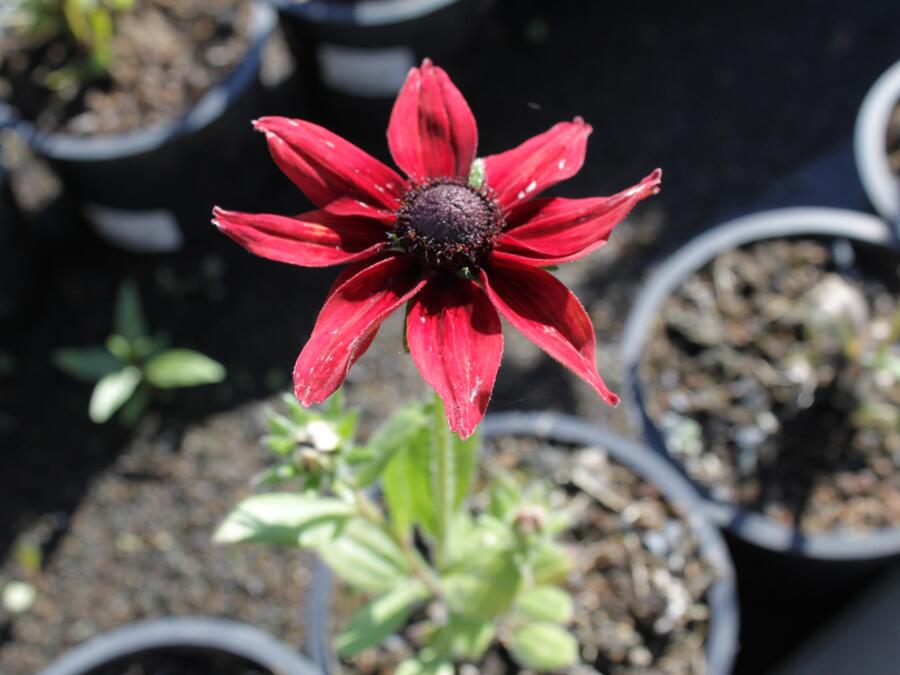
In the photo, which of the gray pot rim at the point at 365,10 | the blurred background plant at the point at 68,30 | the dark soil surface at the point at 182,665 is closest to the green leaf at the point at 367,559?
the dark soil surface at the point at 182,665

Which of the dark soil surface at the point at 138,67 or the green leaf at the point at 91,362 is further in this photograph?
the dark soil surface at the point at 138,67

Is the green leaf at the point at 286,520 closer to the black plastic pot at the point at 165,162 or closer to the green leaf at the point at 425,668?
the green leaf at the point at 425,668

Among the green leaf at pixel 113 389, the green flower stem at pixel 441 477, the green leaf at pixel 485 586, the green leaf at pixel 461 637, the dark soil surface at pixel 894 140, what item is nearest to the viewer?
the green flower stem at pixel 441 477

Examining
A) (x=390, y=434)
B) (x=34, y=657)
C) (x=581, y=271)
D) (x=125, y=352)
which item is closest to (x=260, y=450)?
(x=125, y=352)

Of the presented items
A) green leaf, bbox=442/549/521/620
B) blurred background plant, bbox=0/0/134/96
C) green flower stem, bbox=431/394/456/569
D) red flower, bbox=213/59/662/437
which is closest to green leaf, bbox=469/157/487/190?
red flower, bbox=213/59/662/437

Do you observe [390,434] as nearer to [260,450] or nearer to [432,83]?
[432,83]

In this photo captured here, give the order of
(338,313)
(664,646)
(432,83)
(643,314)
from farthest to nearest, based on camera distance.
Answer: (643,314), (664,646), (432,83), (338,313)

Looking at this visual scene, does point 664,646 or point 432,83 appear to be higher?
point 432,83
